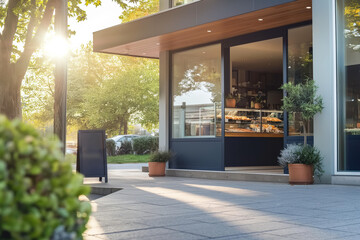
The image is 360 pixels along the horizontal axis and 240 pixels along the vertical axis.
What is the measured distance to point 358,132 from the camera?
10.4 metres

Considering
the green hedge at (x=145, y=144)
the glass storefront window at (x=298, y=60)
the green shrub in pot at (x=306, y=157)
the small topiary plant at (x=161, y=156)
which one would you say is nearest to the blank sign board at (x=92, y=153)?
the small topiary plant at (x=161, y=156)

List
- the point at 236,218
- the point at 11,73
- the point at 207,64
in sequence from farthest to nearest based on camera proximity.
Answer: the point at 207,64 < the point at 11,73 < the point at 236,218

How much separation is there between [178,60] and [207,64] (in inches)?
52.9

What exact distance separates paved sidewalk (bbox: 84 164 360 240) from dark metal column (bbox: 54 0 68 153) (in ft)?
4.12

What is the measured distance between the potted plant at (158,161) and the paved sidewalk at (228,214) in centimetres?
485

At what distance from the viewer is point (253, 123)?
16.0 m

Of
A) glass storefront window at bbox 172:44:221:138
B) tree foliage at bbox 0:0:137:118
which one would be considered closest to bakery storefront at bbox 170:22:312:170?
glass storefront window at bbox 172:44:221:138

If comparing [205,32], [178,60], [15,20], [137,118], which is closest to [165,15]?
[205,32]

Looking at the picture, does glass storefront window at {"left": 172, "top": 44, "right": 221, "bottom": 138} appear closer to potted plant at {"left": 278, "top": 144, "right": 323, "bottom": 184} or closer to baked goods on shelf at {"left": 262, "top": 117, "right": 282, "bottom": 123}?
baked goods on shelf at {"left": 262, "top": 117, "right": 282, "bottom": 123}

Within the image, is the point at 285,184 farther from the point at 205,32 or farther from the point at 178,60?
the point at 178,60

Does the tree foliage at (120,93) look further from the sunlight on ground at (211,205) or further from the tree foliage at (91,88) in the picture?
the sunlight on ground at (211,205)

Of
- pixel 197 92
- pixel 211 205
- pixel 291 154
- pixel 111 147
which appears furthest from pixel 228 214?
pixel 111 147

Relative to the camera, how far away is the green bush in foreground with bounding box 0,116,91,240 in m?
1.52

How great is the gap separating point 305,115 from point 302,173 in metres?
1.21
